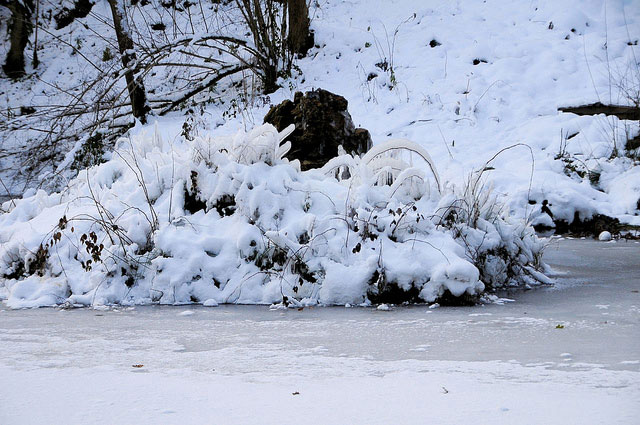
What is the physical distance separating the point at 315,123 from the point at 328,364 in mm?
4108

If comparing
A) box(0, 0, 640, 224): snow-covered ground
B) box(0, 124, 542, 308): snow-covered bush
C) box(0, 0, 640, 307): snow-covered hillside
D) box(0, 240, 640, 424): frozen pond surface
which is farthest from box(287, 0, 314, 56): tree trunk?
box(0, 240, 640, 424): frozen pond surface

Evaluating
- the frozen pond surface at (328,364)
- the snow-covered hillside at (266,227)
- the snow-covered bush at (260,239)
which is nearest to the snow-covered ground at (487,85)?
the snow-covered hillside at (266,227)

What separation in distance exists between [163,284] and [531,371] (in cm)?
273

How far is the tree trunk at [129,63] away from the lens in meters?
10.4

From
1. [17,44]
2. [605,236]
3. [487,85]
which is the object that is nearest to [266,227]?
[605,236]

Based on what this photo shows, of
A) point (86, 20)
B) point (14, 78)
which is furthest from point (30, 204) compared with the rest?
point (86, 20)

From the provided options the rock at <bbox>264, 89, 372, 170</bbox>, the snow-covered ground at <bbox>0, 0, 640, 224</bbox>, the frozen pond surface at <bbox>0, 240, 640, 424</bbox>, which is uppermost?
the snow-covered ground at <bbox>0, 0, 640, 224</bbox>

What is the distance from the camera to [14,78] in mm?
15141

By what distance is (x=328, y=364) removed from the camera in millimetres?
2707

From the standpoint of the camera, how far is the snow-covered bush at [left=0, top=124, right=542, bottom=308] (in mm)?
4375

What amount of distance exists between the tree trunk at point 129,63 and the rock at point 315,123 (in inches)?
160

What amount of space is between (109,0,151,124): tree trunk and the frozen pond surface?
687 cm

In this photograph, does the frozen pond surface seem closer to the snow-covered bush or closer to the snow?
the snow-covered bush

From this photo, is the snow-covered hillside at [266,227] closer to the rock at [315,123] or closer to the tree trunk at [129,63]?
the rock at [315,123]
